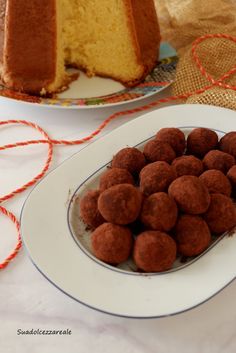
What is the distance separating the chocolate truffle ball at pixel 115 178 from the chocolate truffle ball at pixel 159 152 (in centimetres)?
9

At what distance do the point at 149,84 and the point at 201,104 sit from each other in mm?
223

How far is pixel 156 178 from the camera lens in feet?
2.44

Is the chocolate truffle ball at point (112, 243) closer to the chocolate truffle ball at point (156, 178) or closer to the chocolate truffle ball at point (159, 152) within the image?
the chocolate truffle ball at point (156, 178)

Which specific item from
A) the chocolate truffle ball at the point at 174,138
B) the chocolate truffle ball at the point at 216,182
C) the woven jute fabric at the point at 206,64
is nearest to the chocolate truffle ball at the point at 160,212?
the chocolate truffle ball at the point at 216,182

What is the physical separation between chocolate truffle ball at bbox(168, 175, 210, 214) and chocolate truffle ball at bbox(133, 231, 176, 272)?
0.07 meters

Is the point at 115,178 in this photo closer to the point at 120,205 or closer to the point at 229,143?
the point at 120,205

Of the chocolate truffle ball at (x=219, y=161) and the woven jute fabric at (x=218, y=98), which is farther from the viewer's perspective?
the woven jute fabric at (x=218, y=98)

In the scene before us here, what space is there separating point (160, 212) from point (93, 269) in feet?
0.46

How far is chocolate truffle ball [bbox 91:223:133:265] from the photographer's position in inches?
26.1

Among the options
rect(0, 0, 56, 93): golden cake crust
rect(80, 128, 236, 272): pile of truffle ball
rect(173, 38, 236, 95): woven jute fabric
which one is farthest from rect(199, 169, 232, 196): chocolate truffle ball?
rect(0, 0, 56, 93): golden cake crust

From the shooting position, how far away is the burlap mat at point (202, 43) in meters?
1.10

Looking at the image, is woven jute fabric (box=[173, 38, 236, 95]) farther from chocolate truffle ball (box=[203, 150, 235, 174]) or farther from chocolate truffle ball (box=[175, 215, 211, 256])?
chocolate truffle ball (box=[175, 215, 211, 256])

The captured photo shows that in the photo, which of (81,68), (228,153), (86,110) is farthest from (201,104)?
(81,68)

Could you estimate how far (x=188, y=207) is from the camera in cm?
69
